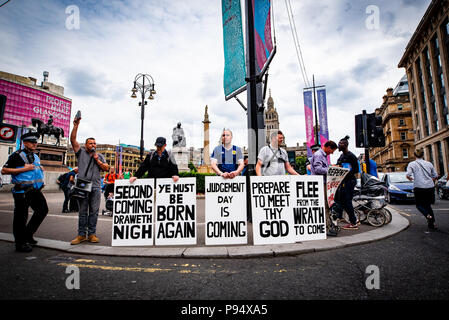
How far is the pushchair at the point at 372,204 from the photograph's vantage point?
5.66 m

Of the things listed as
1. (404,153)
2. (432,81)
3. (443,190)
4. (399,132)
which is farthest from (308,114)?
(399,132)

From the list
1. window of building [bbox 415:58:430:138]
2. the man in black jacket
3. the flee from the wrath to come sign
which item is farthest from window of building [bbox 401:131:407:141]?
the flee from the wrath to come sign

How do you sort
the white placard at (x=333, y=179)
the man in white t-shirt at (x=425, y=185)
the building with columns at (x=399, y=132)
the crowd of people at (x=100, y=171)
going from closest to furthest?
the crowd of people at (x=100, y=171), the white placard at (x=333, y=179), the man in white t-shirt at (x=425, y=185), the building with columns at (x=399, y=132)

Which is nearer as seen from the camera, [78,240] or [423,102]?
[78,240]

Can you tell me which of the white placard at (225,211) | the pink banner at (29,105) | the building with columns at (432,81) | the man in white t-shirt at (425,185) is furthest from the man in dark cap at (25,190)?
the pink banner at (29,105)

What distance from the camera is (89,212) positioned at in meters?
4.39

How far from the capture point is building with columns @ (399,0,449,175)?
32.9m

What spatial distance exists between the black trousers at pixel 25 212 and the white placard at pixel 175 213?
2113 millimetres

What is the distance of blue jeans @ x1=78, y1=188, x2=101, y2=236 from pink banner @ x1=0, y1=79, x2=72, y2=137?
79.0 metres

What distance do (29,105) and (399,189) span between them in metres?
94.7

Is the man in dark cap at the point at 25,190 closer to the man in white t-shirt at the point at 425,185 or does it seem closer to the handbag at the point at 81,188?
the handbag at the point at 81,188

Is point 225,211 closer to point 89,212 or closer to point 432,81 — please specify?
point 89,212

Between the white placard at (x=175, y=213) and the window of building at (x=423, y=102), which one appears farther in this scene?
the window of building at (x=423, y=102)
